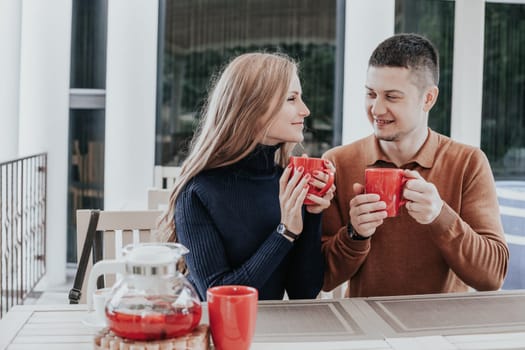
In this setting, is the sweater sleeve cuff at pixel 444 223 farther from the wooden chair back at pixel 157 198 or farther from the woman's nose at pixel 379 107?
the wooden chair back at pixel 157 198

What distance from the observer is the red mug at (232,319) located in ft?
3.50

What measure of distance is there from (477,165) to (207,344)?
106 centimetres

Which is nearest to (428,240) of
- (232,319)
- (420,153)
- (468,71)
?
(420,153)

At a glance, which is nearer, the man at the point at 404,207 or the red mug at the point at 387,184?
the red mug at the point at 387,184

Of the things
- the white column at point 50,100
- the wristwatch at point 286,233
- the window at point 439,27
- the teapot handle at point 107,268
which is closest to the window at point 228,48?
the window at point 439,27

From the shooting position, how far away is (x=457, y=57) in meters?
3.86

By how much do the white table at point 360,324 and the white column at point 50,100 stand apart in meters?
2.63

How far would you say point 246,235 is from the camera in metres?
1.59

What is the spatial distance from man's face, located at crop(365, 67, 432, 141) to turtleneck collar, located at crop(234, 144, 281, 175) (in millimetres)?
322

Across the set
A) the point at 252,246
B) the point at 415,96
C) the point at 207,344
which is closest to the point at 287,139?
the point at 252,246

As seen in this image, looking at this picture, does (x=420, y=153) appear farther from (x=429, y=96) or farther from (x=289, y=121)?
(x=289, y=121)

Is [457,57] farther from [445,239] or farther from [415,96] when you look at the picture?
[445,239]

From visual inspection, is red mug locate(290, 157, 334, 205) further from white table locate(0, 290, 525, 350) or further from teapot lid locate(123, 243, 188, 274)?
teapot lid locate(123, 243, 188, 274)

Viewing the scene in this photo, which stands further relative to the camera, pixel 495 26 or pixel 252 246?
pixel 495 26
